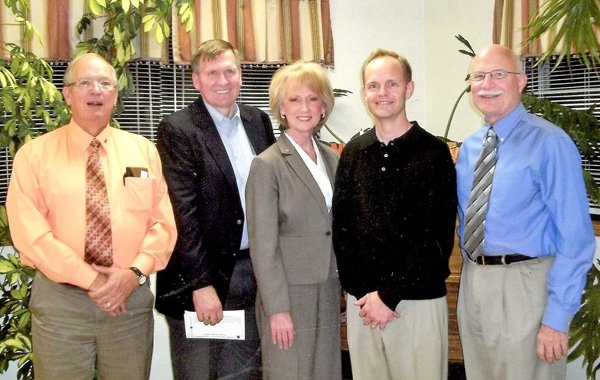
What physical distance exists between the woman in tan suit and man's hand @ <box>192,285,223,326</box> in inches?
7.5

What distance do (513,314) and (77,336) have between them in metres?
1.58

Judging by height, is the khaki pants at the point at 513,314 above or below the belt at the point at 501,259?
below

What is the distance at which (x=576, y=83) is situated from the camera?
4.05 meters

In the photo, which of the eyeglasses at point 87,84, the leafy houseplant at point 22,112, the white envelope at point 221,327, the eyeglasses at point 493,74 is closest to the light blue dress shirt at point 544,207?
the eyeglasses at point 493,74

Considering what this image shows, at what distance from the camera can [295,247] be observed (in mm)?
2369

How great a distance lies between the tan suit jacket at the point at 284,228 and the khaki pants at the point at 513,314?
59 cm

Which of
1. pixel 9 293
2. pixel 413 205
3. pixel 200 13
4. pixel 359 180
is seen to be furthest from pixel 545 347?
pixel 200 13

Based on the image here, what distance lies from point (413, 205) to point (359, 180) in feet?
0.71

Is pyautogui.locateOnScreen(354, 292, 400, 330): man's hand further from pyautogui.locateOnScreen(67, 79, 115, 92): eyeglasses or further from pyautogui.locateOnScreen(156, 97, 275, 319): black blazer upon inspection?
pyautogui.locateOnScreen(67, 79, 115, 92): eyeglasses

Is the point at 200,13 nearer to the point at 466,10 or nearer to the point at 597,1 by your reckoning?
the point at 466,10

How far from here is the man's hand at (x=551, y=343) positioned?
7.02 ft

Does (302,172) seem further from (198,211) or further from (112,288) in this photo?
(112,288)

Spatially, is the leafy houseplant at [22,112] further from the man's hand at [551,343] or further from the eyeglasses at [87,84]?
the man's hand at [551,343]

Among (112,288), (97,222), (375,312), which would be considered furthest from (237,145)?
(375,312)
